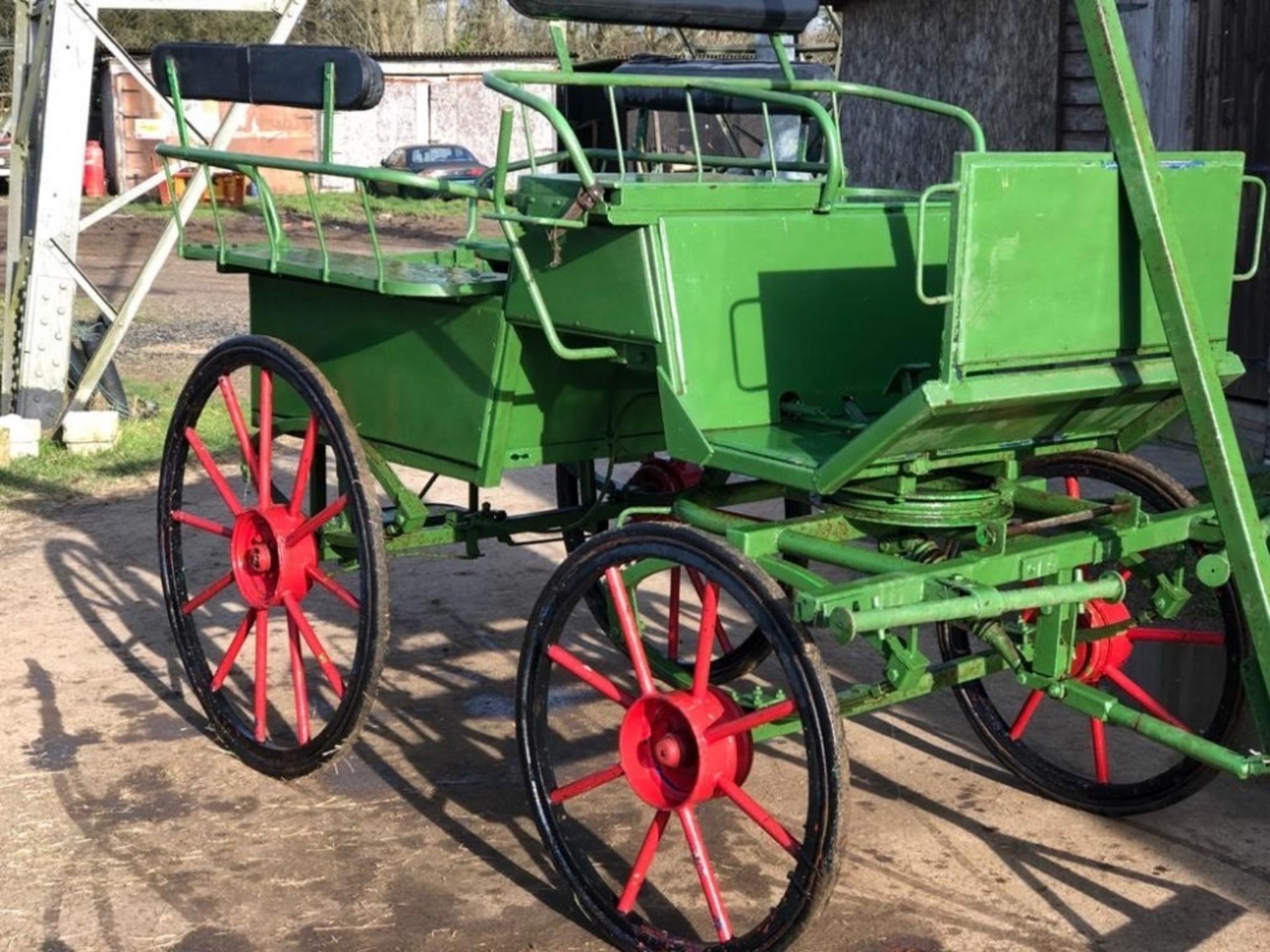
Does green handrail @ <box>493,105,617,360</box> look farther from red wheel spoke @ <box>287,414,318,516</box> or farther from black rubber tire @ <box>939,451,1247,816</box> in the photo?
black rubber tire @ <box>939,451,1247,816</box>

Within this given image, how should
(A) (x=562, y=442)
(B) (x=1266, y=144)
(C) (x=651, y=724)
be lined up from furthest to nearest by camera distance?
1. (B) (x=1266, y=144)
2. (A) (x=562, y=442)
3. (C) (x=651, y=724)

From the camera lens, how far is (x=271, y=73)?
186 inches

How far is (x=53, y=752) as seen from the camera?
5.17 m

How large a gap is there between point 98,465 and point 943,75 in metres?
5.74

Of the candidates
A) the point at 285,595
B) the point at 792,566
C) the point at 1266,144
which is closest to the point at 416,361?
the point at 285,595

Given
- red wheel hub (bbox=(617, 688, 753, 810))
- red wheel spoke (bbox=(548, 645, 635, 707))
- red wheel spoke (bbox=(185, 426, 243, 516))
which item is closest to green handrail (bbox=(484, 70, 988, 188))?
red wheel spoke (bbox=(548, 645, 635, 707))

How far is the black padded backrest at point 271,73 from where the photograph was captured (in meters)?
4.58

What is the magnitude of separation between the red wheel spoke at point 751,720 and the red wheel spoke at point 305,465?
1532 millimetres

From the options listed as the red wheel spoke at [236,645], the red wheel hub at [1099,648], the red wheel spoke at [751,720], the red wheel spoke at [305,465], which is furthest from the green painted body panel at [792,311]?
the red wheel spoke at [236,645]

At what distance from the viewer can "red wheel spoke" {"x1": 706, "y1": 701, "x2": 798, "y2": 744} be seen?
11.6 feet

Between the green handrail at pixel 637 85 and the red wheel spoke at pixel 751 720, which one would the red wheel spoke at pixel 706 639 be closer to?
the red wheel spoke at pixel 751 720

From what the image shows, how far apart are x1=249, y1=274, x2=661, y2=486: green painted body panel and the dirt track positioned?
3.03ft

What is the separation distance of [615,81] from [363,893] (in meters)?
1.99

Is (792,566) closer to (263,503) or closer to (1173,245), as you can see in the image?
(1173,245)
